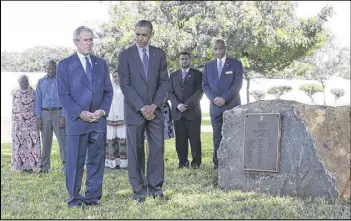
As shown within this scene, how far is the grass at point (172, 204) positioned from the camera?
602 centimetres

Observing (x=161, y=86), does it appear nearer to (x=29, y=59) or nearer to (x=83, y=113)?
(x=83, y=113)

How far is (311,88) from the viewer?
42438mm

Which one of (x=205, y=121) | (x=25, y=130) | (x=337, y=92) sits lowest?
(x=205, y=121)

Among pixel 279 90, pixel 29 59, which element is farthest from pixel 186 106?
pixel 29 59

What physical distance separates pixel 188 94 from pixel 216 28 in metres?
12.9

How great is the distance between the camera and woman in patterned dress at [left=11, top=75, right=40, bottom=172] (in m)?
10.5

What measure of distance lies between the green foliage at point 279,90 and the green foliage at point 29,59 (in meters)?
14.7

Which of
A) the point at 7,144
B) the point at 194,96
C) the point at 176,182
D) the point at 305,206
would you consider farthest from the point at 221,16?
the point at 305,206

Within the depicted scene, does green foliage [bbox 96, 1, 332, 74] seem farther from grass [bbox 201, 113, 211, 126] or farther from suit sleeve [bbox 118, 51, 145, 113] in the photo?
suit sleeve [bbox 118, 51, 145, 113]

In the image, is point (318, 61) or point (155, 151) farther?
point (318, 61)

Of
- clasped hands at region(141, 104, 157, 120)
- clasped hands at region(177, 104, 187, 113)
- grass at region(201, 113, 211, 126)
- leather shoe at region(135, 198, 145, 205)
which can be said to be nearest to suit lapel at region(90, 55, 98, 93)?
clasped hands at region(141, 104, 157, 120)

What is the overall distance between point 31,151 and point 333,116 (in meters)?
5.86

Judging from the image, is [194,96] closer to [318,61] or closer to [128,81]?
[128,81]

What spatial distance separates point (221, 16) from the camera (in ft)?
75.4
